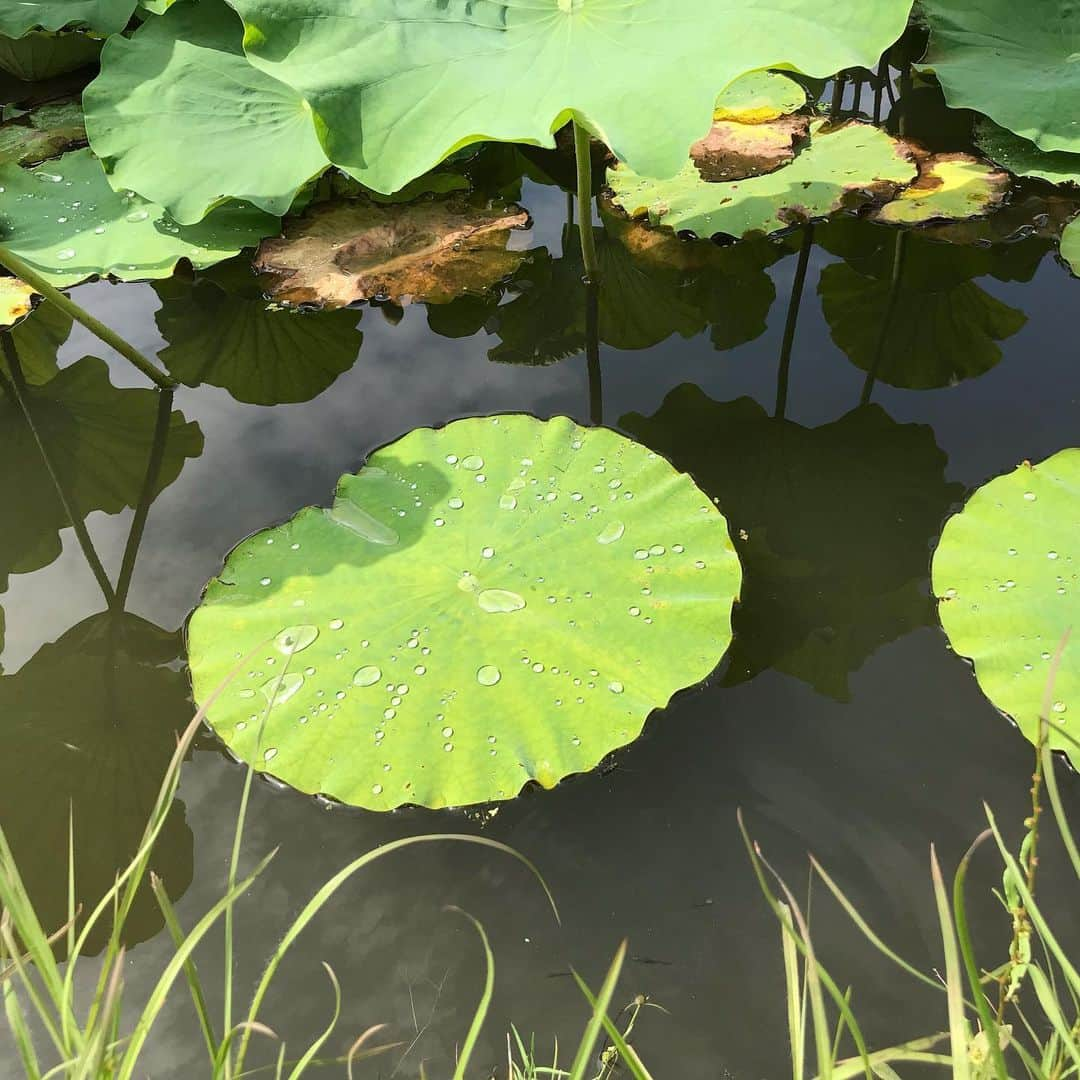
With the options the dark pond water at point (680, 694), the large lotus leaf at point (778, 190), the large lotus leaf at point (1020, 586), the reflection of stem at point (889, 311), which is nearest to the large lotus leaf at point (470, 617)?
the dark pond water at point (680, 694)

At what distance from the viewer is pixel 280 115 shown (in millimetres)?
2271

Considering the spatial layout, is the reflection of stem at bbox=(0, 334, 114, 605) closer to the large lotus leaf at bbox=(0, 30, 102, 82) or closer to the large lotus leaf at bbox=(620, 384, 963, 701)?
the large lotus leaf at bbox=(620, 384, 963, 701)


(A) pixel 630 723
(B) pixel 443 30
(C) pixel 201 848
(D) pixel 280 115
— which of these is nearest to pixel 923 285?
(B) pixel 443 30

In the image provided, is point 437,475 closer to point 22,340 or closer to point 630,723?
point 630,723

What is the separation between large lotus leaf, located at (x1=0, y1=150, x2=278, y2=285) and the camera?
2203 mm

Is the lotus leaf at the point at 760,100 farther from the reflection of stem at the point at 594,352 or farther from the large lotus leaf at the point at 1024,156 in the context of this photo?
the reflection of stem at the point at 594,352

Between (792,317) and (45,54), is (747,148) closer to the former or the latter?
(792,317)

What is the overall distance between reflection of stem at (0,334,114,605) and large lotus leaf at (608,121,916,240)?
59.7 inches

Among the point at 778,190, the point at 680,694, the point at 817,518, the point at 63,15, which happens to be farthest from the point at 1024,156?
the point at 63,15

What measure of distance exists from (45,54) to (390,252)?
6.81ft

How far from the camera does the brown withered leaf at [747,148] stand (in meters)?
2.39

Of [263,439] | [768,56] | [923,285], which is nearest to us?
[768,56]

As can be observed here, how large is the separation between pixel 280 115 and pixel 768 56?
127cm

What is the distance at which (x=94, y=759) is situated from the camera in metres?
1.43
